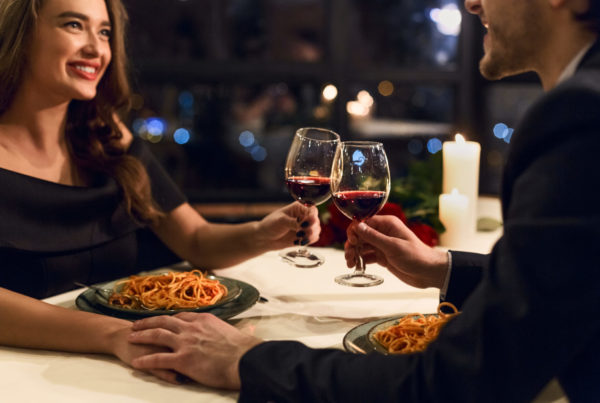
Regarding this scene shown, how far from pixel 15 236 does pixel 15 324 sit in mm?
516

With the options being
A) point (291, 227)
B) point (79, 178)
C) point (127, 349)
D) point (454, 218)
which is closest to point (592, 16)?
point (127, 349)

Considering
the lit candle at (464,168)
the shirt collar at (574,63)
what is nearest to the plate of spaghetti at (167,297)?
the shirt collar at (574,63)

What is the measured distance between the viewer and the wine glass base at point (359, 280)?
136cm

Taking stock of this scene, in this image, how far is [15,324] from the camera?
1174 millimetres

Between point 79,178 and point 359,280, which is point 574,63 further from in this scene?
point 79,178

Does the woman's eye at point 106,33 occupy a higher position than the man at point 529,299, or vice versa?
the woman's eye at point 106,33

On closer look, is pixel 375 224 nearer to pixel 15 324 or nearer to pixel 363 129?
pixel 15 324

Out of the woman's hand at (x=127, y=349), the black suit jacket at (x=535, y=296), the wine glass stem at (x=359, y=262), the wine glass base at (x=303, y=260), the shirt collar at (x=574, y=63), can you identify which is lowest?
the woman's hand at (x=127, y=349)

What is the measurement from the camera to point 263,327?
126 cm

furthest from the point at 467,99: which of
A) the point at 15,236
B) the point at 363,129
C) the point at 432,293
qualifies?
the point at 15,236

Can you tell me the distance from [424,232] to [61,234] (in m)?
1.06

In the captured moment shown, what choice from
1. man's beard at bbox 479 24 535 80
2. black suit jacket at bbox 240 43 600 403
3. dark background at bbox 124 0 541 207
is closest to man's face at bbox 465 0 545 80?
man's beard at bbox 479 24 535 80

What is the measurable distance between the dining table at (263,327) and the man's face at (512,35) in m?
0.52

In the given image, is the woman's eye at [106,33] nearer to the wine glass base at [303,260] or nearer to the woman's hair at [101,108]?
the woman's hair at [101,108]
